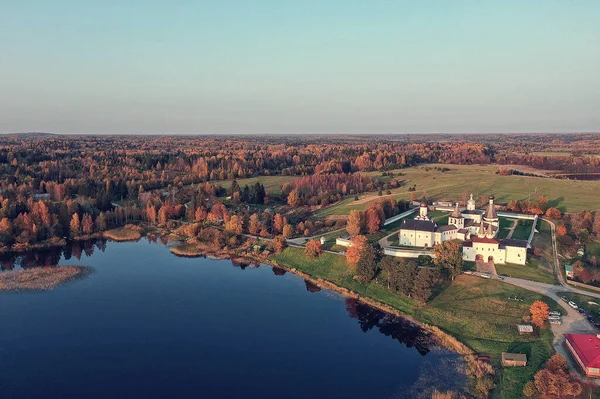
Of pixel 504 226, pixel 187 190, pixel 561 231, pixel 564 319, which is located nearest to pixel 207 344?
pixel 564 319

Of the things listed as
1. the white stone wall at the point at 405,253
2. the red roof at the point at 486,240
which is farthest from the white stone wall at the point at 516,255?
the white stone wall at the point at 405,253

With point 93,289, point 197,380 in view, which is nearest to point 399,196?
point 93,289

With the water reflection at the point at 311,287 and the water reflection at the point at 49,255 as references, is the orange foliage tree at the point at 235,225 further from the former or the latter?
the water reflection at the point at 311,287

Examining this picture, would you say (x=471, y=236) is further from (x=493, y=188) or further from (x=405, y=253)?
(x=493, y=188)

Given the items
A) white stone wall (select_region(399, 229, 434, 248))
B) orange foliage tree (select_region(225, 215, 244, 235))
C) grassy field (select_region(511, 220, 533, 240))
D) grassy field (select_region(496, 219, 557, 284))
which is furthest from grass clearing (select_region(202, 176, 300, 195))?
grassy field (select_region(496, 219, 557, 284))

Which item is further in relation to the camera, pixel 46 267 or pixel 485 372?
pixel 46 267

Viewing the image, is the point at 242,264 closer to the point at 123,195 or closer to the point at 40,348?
the point at 40,348

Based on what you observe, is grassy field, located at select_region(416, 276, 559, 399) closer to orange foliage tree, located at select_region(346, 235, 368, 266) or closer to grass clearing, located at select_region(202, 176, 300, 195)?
orange foliage tree, located at select_region(346, 235, 368, 266)
